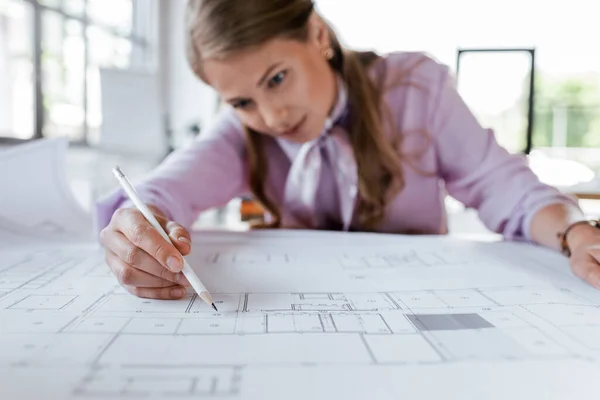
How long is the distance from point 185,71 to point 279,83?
8.22ft

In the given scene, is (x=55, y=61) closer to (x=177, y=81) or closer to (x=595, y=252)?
(x=177, y=81)

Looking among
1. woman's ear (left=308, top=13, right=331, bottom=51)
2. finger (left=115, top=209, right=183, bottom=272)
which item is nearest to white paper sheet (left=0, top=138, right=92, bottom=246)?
finger (left=115, top=209, right=183, bottom=272)

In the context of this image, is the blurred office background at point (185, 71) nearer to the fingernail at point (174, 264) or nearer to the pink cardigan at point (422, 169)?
the pink cardigan at point (422, 169)

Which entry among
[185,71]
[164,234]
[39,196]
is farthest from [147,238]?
[185,71]

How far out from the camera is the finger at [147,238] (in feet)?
1.16

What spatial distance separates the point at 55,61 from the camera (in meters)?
2.24

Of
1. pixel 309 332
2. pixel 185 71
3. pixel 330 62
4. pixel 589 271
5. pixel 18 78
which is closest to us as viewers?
pixel 309 332

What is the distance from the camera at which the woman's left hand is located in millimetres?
416

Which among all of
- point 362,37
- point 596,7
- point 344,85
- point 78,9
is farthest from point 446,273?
point 596,7

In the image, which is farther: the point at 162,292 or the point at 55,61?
the point at 55,61

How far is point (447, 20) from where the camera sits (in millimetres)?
2461

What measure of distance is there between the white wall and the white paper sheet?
2212mm

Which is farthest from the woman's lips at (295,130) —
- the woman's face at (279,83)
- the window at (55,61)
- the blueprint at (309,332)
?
the window at (55,61)

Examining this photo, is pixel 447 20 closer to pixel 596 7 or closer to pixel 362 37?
pixel 362 37
